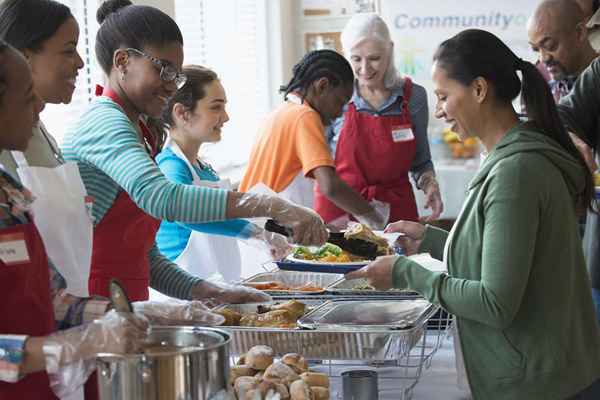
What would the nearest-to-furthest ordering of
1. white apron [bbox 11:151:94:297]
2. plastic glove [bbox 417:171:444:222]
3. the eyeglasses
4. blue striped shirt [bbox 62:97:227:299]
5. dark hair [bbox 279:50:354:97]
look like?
white apron [bbox 11:151:94:297] < blue striped shirt [bbox 62:97:227:299] < the eyeglasses < dark hair [bbox 279:50:354:97] < plastic glove [bbox 417:171:444:222]

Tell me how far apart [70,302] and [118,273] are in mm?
559

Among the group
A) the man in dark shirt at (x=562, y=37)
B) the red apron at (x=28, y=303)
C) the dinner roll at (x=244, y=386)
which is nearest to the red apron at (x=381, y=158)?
the man in dark shirt at (x=562, y=37)

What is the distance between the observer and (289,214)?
6.43ft

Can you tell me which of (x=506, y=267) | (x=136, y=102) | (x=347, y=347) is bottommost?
(x=347, y=347)

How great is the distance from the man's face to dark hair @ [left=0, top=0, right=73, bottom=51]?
6.79 feet

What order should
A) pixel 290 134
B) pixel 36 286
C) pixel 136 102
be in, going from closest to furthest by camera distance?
pixel 36 286
pixel 136 102
pixel 290 134

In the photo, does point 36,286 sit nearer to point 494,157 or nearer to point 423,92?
point 494,157

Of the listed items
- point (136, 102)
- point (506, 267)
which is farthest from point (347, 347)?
point (136, 102)

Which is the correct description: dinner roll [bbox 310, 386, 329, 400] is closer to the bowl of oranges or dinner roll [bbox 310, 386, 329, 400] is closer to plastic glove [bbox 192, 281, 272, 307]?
plastic glove [bbox 192, 281, 272, 307]

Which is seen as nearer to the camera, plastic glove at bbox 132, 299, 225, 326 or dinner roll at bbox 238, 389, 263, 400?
dinner roll at bbox 238, 389, 263, 400

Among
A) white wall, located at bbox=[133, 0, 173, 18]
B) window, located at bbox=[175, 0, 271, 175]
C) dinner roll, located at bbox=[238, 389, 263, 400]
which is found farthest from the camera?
window, located at bbox=[175, 0, 271, 175]

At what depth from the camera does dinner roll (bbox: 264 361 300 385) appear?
152 cm

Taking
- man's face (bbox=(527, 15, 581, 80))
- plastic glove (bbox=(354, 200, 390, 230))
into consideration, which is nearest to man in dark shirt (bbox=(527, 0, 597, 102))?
man's face (bbox=(527, 15, 581, 80))

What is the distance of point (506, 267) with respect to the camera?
1638 millimetres
